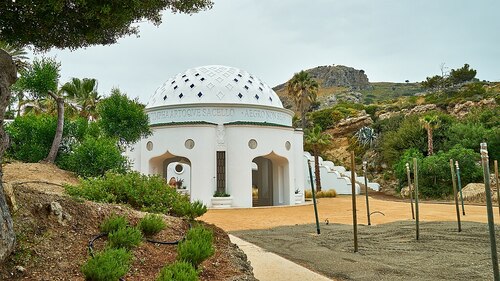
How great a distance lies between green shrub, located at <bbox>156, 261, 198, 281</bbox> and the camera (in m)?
4.17

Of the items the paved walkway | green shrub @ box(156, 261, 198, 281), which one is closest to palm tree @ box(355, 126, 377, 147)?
the paved walkway

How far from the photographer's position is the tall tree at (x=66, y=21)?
5.29 meters

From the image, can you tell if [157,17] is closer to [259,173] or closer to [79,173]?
[79,173]

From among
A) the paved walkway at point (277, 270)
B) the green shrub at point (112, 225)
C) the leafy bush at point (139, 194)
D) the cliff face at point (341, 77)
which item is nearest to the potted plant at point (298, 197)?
the leafy bush at point (139, 194)

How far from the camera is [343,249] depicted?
32.9 feet

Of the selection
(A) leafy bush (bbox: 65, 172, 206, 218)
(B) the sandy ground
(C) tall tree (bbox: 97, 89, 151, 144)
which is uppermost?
(C) tall tree (bbox: 97, 89, 151, 144)

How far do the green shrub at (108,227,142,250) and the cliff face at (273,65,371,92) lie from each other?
12419 centimetres

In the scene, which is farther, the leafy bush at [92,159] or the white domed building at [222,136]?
the white domed building at [222,136]

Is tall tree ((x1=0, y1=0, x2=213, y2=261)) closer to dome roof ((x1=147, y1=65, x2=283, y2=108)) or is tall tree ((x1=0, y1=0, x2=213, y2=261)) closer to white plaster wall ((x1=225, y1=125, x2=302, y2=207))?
white plaster wall ((x1=225, y1=125, x2=302, y2=207))

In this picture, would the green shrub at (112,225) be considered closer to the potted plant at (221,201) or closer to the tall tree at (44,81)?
the tall tree at (44,81)

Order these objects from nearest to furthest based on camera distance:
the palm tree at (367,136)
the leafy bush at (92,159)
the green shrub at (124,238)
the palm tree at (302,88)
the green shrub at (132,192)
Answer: the green shrub at (124,238)
the green shrub at (132,192)
the leafy bush at (92,159)
the palm tree at (302,88)
the palm tree at (367,136)

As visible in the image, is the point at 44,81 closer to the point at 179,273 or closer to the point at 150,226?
the point at 150,226

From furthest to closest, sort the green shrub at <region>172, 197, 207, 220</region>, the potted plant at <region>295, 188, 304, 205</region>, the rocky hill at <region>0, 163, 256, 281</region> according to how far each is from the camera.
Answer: the potted plant at <region>295, 188, 304, 205</region>, the green shrub at <region>172, 197, 207, 220</region>, the rocky hill at <region>0, 163, 256, 281</region>

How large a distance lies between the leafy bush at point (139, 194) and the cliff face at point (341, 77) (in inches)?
4729
